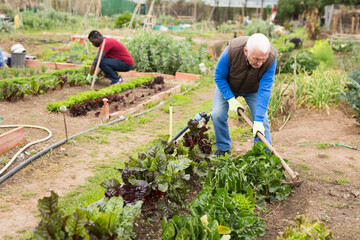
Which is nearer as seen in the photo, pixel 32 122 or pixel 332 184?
pixel 332 184

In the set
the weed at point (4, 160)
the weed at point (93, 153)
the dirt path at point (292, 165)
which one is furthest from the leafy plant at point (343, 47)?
the weed at point (4, 160)

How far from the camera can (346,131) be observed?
5004 millimetres

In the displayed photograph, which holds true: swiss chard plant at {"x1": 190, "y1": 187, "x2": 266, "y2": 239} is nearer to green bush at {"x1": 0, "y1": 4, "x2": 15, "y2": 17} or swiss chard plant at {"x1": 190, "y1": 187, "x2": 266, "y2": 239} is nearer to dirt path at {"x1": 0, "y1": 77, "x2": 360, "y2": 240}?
dirt path at {"x1": 0, "y1": 77, "x2": 360, "y2": 240}

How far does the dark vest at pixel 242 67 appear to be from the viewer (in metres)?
3.38

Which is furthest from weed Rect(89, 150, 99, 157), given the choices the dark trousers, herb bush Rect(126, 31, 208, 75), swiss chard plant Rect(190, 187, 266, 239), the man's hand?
herb bush Rect(126, 31, 208, 75)

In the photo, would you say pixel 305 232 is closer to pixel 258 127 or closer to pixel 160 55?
pixel 258 127

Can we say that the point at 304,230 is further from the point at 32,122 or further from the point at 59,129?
the point at 32,122

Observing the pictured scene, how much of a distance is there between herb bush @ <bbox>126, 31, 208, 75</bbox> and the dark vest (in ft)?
17.8

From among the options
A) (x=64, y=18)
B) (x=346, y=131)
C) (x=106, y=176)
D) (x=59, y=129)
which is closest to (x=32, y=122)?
(x=59, y=129)

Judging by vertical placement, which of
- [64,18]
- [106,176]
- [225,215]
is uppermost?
[64,18]

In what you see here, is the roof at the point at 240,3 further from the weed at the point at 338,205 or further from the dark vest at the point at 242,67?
the weed at the point at 338,205

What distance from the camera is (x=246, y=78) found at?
3537mm

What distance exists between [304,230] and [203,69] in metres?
7.57

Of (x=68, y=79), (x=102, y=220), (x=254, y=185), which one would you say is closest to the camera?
(x=102, y=220)
